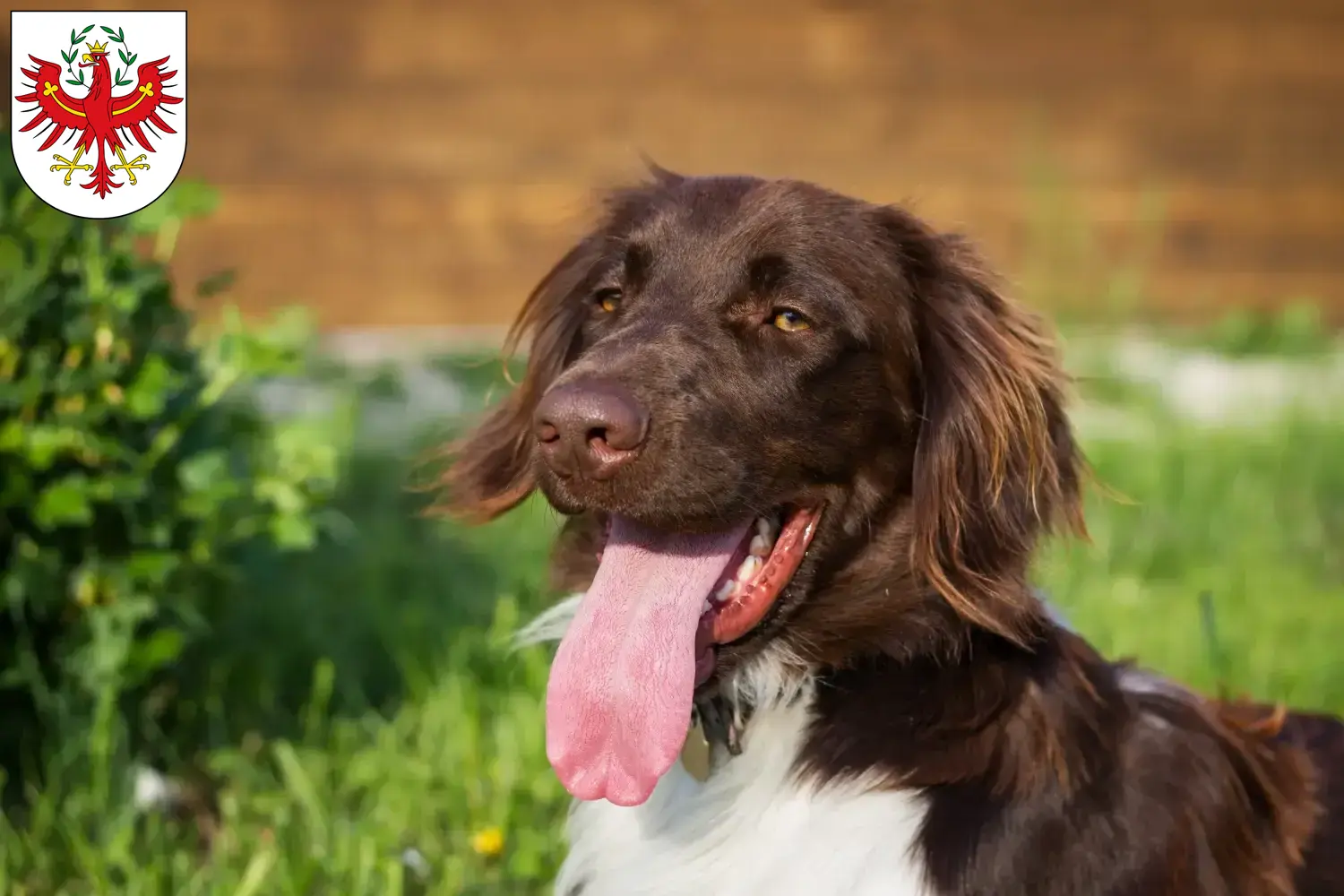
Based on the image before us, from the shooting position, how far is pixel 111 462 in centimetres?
320

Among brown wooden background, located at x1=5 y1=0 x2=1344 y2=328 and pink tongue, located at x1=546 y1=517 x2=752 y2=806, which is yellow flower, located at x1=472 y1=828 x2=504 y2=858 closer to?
pink tongue, located at x1=546 y1=517 x2=752 y2=806

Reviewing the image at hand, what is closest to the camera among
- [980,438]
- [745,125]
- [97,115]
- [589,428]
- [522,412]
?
[589,428]

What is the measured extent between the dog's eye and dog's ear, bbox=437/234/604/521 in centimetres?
56

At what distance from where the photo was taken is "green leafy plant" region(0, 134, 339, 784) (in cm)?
308

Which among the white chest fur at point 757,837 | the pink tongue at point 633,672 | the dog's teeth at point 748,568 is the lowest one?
the white chest fur at point 757,837

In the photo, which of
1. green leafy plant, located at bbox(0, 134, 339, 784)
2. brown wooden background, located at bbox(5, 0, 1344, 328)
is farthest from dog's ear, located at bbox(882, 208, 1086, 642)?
brown wooden background, located at bbox(5, 0, 1344, 328)

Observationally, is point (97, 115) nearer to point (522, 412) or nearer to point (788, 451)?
point (522, 412)

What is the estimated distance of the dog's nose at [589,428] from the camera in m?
2.37

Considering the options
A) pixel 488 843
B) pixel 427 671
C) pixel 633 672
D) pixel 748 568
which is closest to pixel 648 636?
pixel 633 672

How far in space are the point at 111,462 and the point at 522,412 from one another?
2.95 feet

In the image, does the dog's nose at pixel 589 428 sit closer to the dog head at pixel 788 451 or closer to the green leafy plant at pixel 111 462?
the dog head at pixel 788 451

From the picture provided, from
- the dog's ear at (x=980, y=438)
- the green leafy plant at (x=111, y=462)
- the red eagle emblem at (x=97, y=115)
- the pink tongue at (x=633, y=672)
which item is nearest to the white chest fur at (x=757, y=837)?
the pink tongue at (x=633, y=672)

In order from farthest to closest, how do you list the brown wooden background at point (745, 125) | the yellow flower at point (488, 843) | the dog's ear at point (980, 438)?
1. the brown wooden background at point (745, 125)
2. the yellow flower at point (488, 843)
3. the dog's ear at point (980, 438)

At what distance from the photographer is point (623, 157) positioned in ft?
28.5
